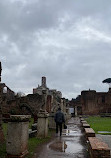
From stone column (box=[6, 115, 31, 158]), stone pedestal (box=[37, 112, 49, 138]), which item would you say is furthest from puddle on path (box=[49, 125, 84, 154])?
stone column (box=[6, 115, 31, 158])

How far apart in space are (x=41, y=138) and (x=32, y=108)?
723 inches

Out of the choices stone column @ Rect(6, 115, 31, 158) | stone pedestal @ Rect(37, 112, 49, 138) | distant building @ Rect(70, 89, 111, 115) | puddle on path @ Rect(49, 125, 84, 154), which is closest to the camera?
stone column @ Rect(6, 115, 31, 158)

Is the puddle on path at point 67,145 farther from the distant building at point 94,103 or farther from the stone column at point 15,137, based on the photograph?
the distant building at point 94,103

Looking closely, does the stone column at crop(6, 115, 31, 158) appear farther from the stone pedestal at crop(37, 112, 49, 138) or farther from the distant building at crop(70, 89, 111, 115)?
the distant building at crop(70, 89, 111, 115)

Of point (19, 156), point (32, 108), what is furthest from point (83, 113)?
point (19, 156)

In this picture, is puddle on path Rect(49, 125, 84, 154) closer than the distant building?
Yes

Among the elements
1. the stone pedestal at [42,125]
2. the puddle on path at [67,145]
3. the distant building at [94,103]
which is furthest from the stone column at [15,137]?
the distant building at [94,103]

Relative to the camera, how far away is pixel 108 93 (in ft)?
199

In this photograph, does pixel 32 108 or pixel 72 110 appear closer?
pixel 32 108

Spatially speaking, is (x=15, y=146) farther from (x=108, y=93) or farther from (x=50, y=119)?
(x=108, y=93)

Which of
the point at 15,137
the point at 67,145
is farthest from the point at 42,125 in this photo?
the point at 15,137

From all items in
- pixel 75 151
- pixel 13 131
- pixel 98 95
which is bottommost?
pixel 75 151

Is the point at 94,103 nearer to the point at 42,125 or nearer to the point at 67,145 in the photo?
the point at 42,125

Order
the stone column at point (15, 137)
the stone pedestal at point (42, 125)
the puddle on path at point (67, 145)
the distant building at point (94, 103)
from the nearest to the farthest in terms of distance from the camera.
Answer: the stone column at point (15, 137) < the puddle on path at point (67, 145) < the stone pedestal at point (42, 125) < the distant building at point (94, 103)
